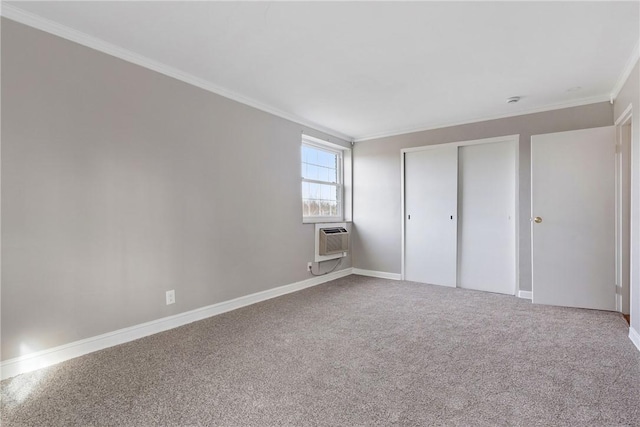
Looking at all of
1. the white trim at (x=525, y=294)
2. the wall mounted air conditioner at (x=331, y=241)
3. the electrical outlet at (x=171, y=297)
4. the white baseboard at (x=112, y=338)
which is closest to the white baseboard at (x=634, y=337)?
the white trim at (x=525, y=294)

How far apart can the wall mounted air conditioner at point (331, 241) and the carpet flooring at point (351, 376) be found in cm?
150

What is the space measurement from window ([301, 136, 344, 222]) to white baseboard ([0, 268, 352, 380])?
56.8 inches

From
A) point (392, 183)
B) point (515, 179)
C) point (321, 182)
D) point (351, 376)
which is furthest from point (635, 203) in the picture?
point (321, 182)

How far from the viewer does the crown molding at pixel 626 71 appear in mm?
2502

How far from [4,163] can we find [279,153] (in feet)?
8.36

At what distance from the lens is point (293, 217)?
Answer: 423 centimetres

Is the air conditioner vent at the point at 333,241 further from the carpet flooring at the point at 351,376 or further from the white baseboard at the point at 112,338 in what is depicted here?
the carpet flooring at the point at 351,376

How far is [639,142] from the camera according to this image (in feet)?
8.09

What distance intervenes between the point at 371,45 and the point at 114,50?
1996mm

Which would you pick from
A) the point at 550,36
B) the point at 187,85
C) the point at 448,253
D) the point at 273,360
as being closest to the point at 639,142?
the point at 550,36

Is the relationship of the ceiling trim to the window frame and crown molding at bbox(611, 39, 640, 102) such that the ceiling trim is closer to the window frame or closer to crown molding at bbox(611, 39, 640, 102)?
the window frame

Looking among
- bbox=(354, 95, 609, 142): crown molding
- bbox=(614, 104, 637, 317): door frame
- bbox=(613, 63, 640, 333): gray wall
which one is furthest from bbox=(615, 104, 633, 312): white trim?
bbox=(613, 63, 640, 333): gray wall

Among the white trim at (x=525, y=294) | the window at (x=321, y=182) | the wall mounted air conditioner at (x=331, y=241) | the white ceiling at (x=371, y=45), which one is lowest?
the white trim at (x=525, y=294)

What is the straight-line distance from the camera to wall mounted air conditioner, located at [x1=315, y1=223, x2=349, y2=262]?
181 inches
